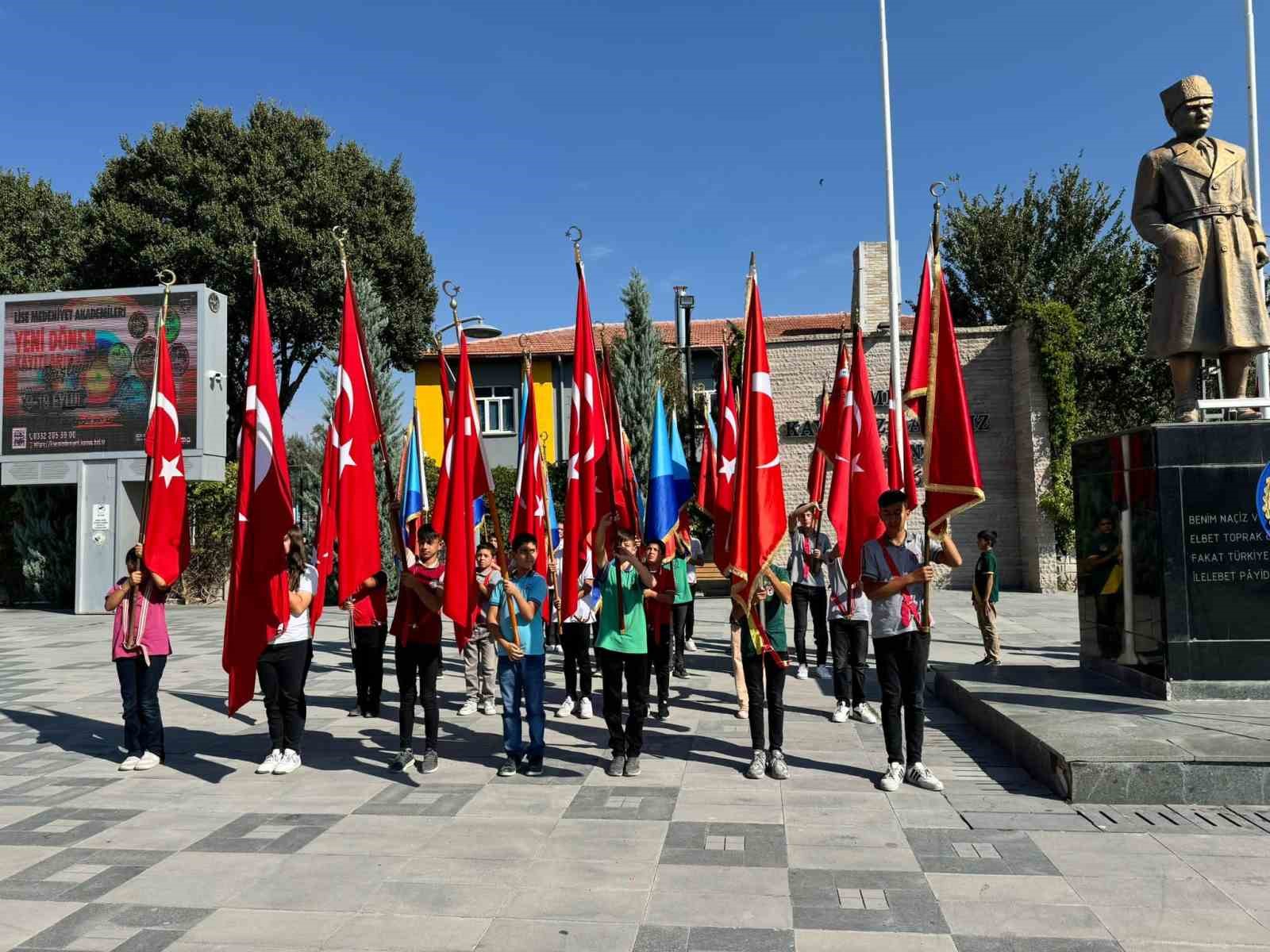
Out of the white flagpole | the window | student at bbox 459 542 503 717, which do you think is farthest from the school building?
student at bbox 459 542 503 717

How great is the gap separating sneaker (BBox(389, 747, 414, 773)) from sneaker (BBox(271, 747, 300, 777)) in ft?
2.50

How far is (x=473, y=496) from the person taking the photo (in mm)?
8281

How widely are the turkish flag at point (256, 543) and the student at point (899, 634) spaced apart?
457 cm

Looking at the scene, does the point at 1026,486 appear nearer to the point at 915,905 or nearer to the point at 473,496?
the point at 473,496

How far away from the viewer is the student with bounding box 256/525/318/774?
7.52 meters

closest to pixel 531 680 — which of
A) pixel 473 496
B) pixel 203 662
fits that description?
pixel 473 496

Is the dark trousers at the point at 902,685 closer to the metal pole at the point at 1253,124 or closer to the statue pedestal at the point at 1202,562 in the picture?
the statue pedestal at the point at 1202,562

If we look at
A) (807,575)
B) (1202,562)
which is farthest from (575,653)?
(1202,562)

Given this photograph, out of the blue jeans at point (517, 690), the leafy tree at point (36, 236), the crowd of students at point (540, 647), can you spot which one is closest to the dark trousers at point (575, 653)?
the crowd of students at point (540, 647)

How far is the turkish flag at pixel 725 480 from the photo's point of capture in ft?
25.6

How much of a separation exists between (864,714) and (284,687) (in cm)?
532

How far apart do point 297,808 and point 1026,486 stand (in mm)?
21962

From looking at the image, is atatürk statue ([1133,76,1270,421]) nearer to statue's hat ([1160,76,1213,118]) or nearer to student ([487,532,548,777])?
statue's hat ([1160,76,1213,118])

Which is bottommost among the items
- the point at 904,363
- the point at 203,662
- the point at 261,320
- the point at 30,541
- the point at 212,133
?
the point at 203,662
